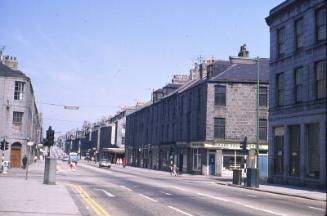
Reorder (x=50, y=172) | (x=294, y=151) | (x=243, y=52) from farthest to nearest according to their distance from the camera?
(x=243, y=52)
(x=294, y=151)
(x=50, y=172)

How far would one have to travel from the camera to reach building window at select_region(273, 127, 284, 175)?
36.3m

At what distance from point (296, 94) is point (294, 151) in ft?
14.5

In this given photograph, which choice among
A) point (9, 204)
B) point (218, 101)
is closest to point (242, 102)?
point (218, 101)

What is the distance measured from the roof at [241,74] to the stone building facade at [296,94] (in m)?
15.9

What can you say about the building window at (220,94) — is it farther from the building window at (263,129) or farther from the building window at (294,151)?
the building window at (294,151)

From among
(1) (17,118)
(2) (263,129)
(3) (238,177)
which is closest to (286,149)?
(3) (238,177)

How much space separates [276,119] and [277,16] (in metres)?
8.53

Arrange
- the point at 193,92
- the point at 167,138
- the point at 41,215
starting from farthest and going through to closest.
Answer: the point at 167,138 → the point at 193,92 → the point at 41,215

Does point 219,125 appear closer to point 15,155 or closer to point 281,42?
point 281,42

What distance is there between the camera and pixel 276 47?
1469 inches

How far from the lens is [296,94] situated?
1321 inches

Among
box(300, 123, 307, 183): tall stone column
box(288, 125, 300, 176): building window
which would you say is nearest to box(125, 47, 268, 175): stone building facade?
box(288, 125, 300, 176): building window

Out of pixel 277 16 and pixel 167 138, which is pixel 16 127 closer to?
pixel 167 138

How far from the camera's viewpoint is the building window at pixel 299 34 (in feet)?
109
